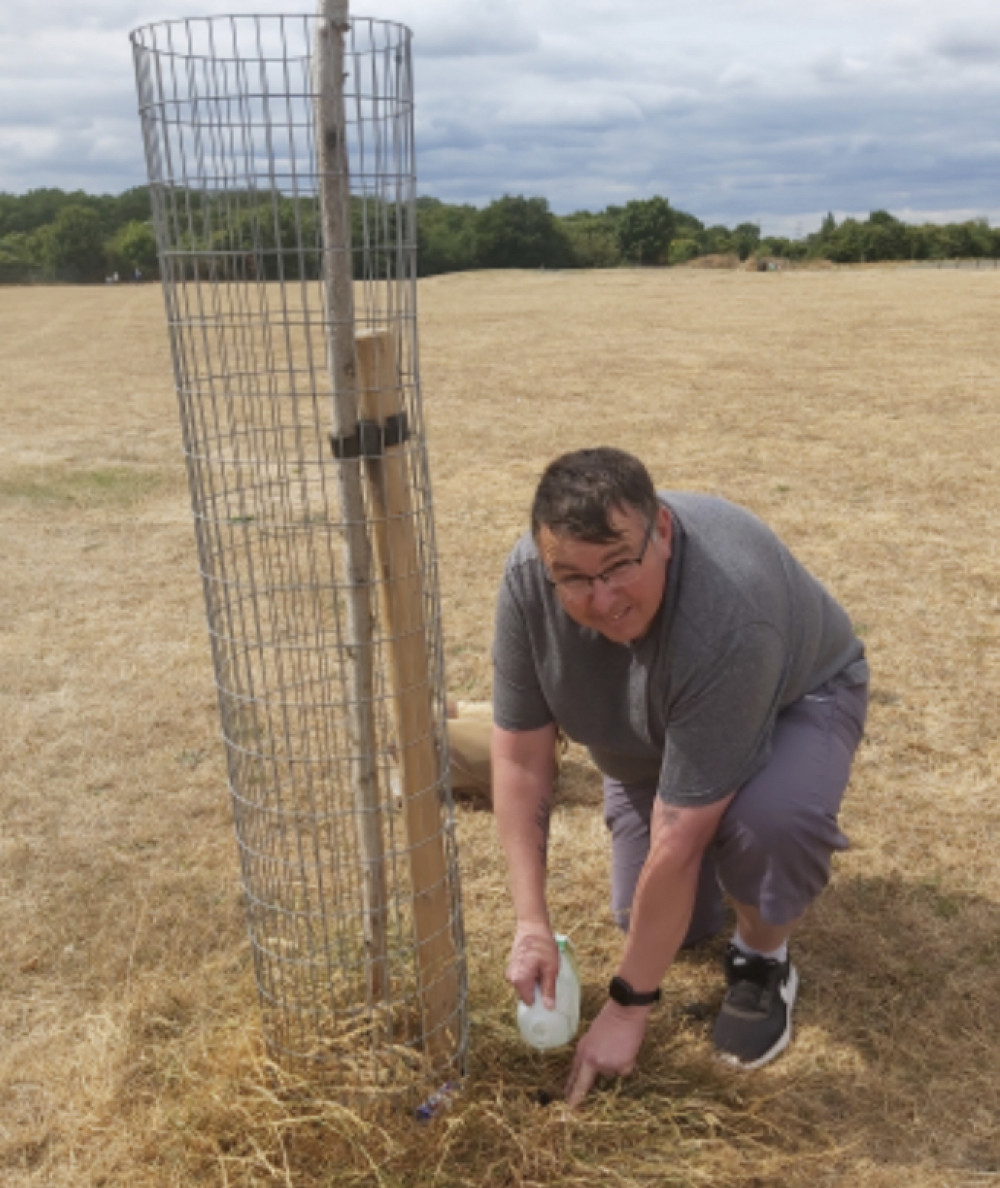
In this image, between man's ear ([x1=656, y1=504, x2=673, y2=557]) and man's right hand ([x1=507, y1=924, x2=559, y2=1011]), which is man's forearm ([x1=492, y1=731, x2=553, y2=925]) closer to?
man's right hand ([x1=507, y1=924, x2=559, y2=1011])

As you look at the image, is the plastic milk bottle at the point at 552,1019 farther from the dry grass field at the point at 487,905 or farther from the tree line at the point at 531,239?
the tree line at the point at 531,239

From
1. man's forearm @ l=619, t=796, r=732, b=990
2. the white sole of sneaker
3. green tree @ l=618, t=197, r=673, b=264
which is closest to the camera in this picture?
man's forearm @ l=619, t=796, r=732, b=990

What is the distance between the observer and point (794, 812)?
2334 millimetres

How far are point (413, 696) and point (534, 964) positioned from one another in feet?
2.03

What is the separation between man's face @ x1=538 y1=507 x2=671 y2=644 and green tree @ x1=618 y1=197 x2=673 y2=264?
75895 millimetres

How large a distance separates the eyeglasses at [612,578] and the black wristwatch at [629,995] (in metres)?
0.82

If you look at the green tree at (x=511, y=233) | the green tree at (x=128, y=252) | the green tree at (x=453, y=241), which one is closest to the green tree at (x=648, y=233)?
the green tree at (x=511, y=233)

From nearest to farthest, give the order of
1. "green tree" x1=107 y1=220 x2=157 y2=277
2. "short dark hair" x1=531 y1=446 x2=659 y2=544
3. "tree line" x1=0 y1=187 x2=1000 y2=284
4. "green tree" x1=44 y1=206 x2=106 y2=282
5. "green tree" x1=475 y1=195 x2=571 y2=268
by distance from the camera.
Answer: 1. "short dark hair" x1=531 y1=446 x2=659 y2=544
2. "green tree" x1=107 y1=220 x2=157 y2=277
3. "tree line" x1=0 y1=187 x2=1000 y2=284
4. "green tree" x1=44 y1=206 x2=106 y2=282
5. "green tree" x1=475 y1=195 x2=571 y2=268

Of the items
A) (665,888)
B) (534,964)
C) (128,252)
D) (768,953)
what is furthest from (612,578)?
(128,252)

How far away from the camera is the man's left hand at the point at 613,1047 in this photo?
2.35m

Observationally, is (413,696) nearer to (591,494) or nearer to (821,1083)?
(591,494)

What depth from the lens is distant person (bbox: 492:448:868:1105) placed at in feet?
6.63

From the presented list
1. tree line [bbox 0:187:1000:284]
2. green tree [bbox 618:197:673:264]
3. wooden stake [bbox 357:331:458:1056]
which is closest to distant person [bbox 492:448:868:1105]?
wooden stake [bbox 357:331:458:1056]

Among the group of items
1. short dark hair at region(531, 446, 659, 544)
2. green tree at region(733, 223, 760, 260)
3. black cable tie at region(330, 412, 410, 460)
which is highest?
black cable tie at region(330, 412, 410, 460)
